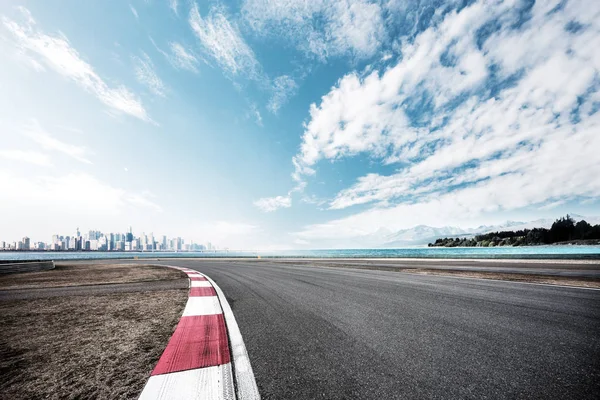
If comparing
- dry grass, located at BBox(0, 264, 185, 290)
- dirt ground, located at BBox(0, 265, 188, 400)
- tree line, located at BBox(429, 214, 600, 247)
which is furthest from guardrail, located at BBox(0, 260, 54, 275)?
tree line, located at BBox(429, 214, 600, 247)

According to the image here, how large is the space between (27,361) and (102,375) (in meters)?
0.90

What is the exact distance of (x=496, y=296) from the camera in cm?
519

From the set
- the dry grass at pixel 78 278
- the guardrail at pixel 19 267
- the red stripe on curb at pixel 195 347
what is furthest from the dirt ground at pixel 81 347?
the guardrail at pixel 19 267

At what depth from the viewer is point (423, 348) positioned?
2.43 m

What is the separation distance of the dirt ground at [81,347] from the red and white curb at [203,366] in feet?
0.41

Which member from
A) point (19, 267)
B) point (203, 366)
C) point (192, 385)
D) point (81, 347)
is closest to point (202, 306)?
point (81, 347)

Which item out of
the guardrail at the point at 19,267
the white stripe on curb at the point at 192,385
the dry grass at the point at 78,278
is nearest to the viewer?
the white stripe on curb at the point at 192,385

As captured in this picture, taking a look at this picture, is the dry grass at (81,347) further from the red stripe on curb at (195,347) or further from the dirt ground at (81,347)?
the red stripe on curb at (195,347)

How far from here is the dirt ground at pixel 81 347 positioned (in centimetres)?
165

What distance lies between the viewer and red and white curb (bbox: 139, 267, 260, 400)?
5.20ft

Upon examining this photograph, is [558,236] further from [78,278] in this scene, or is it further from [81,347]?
[78,278]

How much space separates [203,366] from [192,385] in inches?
11.5

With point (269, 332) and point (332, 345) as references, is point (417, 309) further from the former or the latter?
point (269, 332)

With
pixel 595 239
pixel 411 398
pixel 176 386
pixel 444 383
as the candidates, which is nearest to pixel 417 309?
pixel 444 383
